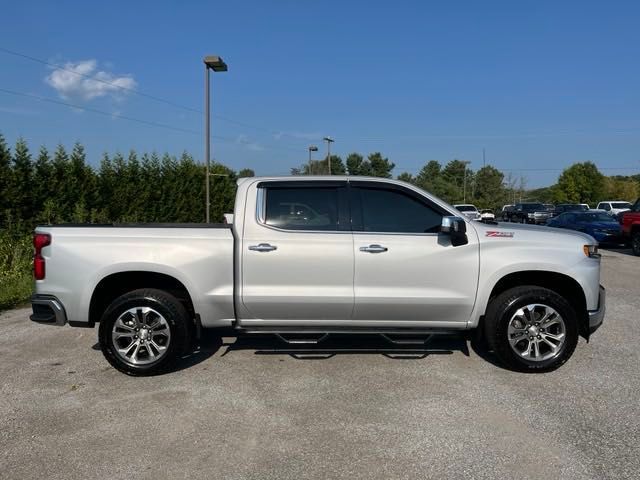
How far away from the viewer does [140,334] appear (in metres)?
4.85

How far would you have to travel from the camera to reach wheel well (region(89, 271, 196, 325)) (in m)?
4.97

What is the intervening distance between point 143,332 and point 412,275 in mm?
2599

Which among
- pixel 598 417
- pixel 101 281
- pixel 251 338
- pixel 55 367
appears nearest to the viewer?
pixel 598 417

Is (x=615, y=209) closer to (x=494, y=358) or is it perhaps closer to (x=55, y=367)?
(x=494, y=358)

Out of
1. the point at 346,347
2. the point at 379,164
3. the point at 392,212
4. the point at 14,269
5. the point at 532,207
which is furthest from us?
the point at 379,164

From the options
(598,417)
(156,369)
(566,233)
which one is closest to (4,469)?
(156,369)

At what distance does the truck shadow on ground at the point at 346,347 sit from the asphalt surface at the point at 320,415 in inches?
1.3

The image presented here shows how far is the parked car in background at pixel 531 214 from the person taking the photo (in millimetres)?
37875

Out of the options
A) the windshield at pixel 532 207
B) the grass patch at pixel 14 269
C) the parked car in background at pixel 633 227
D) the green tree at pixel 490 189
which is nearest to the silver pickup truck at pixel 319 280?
the grass patch at pixel 14 269

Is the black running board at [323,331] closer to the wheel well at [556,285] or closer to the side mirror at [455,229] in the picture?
the wheel well at [556,285]

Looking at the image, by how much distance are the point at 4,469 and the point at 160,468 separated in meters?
0.98

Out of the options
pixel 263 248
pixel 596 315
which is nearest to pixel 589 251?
pixel 596 315

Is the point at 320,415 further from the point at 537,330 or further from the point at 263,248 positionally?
the point at 537,330

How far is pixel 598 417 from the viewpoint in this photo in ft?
13.1
